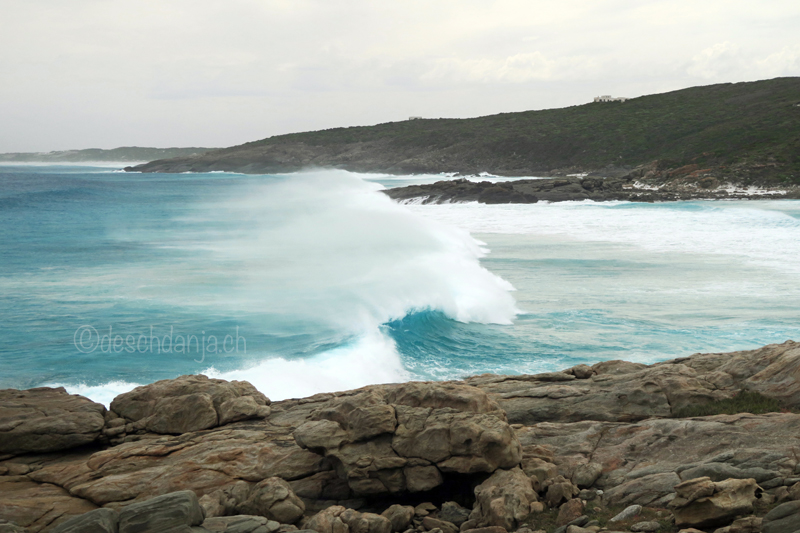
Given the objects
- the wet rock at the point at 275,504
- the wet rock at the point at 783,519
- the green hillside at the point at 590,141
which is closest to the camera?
the wet rock at the point at 783,519

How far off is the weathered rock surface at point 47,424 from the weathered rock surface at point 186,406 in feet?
1.43

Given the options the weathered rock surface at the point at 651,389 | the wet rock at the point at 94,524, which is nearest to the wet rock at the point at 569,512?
the weathered rock surface at the point at 651,389

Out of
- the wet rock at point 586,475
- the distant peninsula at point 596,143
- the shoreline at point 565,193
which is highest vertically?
the distant peninsula at point 596,143

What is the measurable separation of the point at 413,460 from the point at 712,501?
9.39 feet

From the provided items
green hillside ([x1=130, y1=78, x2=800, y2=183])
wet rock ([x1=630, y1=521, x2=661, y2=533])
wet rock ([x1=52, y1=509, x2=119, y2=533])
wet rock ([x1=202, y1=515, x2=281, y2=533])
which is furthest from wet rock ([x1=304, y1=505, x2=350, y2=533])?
green hillside ([x1=130, y1=78, x2=800, y2=183])

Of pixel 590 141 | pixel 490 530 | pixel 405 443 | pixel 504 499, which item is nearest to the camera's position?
pixel 490 530

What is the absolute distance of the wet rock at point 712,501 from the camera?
5332mm

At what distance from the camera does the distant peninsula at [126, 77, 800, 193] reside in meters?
68.8

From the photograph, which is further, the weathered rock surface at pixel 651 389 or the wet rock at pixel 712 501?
the weathered rock surface at pixel 651 389

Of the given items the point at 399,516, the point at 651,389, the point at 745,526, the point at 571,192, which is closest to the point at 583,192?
the point at 571,192

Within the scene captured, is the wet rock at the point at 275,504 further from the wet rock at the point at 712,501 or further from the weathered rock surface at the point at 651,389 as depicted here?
the wet rock at the point at 712,501

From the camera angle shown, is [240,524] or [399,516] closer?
[240,524]

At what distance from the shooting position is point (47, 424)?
7230mm

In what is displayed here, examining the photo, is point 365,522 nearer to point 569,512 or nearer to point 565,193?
point 569,512
